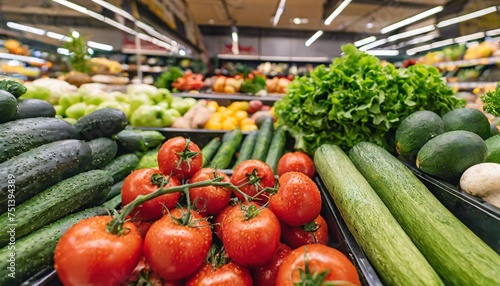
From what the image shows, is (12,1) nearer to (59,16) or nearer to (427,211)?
(59,16)

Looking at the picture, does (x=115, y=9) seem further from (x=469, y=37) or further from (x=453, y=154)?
(x=469, y=37)

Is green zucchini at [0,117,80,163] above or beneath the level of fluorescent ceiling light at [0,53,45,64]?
beneath

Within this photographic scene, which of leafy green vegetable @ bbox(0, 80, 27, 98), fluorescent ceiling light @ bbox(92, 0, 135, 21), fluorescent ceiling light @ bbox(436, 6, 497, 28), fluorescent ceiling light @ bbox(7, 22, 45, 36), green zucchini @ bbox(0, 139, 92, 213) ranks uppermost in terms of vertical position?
fluorescent ceiling light @ bbox(436, 6, 497, 28)

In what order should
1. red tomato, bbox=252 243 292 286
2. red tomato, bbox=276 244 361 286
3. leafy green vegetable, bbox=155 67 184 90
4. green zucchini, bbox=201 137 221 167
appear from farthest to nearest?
leafy green vegetable, bbox=155 67 184 90, green zucchini, bbox=201 137 221 167, red tomato, bbox=252 243 292 286, red tomato, bbox=276 244 361 286

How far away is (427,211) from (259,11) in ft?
33.9

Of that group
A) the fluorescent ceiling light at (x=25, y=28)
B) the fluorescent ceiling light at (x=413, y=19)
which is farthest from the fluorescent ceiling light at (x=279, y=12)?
the fluorescent ceiling light at (x=25, y=28)

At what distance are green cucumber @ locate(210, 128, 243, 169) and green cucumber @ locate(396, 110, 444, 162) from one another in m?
1.12

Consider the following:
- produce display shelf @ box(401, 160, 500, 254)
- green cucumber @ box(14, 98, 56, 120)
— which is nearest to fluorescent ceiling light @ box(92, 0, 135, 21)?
green cucumber @ box(14, 98, 56, 120)

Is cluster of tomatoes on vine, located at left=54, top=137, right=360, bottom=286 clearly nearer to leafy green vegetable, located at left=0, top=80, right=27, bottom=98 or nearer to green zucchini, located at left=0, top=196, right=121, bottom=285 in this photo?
green zucchini, located at left=0, top=196, right=121, bottom=285

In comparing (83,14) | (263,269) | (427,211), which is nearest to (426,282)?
(427,211)

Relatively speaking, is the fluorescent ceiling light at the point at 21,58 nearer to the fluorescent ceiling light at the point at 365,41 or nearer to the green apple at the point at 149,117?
the green apple at the point at 149,117

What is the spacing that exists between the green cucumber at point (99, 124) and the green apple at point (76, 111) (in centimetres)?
100

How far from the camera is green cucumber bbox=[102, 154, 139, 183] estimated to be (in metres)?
1.54

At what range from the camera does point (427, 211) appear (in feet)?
3.23
